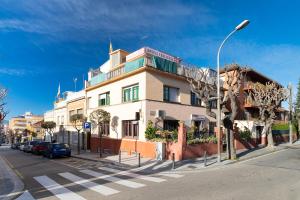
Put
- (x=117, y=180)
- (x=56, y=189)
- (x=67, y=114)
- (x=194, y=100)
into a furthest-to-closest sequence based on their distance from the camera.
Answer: (x=67, y=114), (x=194, y=100), (x=117, y=180), (x=56, y=189)

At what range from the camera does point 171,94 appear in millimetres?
24516

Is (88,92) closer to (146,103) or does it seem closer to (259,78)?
(146,103)

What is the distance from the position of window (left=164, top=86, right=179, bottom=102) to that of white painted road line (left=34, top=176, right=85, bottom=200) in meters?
13.4

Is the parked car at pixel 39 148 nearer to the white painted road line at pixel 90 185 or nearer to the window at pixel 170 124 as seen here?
the window at pixel 170 124

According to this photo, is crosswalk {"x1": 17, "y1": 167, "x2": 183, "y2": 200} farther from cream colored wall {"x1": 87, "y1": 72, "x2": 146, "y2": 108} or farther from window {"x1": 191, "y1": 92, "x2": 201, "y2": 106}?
window {"x1": 191, "y1": 92, "x2": 201, "y2": 106}

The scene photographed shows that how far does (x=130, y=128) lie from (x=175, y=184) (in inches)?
520

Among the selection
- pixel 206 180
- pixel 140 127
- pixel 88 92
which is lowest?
pixel 206 180

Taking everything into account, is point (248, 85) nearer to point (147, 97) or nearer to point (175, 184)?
point (147, 97)

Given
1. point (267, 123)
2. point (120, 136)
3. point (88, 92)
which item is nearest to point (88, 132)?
Answer: point (88, 92)

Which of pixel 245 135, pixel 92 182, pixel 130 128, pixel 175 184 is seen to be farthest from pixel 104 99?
pixel 175 184

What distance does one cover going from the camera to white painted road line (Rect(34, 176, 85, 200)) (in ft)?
30.8

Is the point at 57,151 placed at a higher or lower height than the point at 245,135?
lower

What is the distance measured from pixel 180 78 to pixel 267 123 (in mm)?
10310

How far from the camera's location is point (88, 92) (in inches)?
1245
